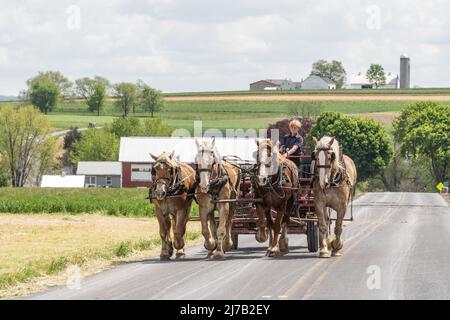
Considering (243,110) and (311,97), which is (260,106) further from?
(311,97)

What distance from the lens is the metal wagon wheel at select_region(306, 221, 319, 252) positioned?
80.8ft

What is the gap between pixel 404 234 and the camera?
34.3 m

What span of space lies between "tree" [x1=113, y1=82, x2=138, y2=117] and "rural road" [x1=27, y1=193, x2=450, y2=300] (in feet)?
541

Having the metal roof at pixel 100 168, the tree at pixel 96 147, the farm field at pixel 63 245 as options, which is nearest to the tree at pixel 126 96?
the tree at pixel 96 147

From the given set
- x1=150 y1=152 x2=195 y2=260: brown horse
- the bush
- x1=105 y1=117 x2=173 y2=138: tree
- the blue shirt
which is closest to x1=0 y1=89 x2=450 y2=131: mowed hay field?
x1=105 y1=117 x2=173 y2=138: tree

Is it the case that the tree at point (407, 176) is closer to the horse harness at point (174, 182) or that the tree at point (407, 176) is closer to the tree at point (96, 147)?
the tree at point (96, 147)

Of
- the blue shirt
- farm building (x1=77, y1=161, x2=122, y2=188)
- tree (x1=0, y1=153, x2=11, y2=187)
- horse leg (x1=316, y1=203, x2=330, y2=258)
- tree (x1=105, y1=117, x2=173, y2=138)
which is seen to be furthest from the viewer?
tree (x1=105, y1=117, x2=173, y2=138)

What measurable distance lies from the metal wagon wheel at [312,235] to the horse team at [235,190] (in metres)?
1.00

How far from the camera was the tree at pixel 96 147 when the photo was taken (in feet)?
484

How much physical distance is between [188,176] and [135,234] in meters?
13.7

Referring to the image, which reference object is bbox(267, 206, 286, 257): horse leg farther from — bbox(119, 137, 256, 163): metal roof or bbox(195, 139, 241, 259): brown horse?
bbox(119, 137, 256, 163): metal roof

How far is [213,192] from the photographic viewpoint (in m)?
22.9

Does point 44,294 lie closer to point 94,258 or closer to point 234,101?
point 94,258

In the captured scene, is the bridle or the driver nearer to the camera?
the bridle
